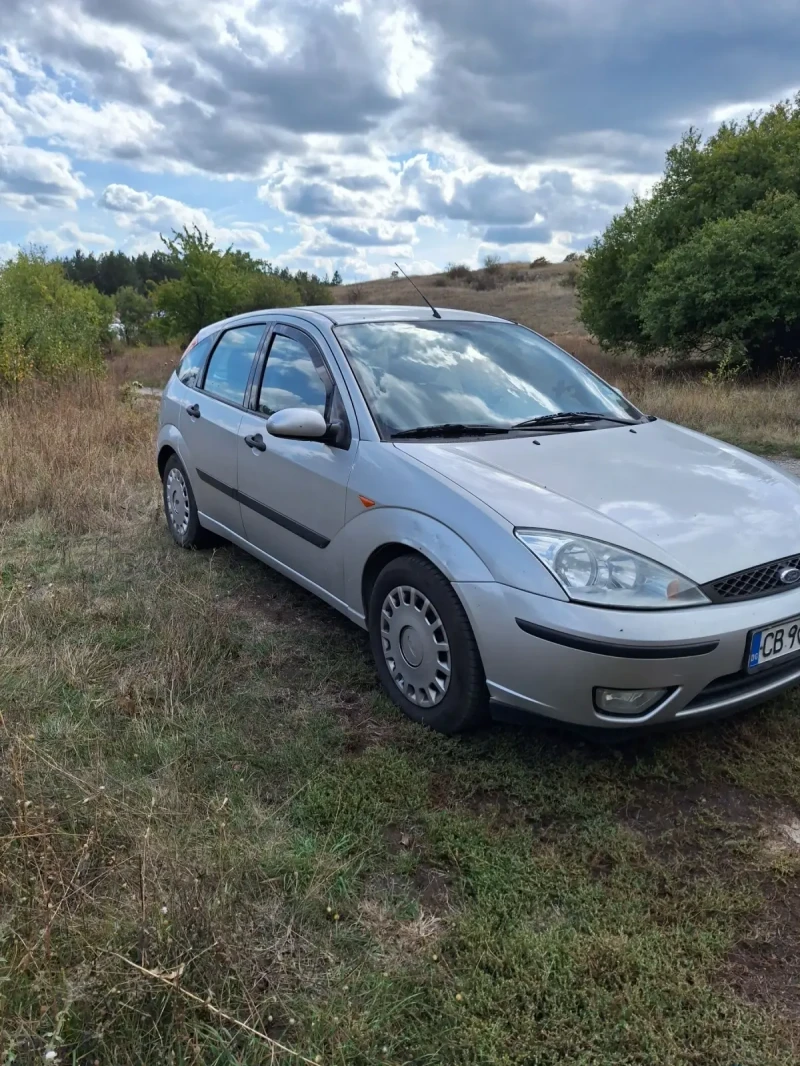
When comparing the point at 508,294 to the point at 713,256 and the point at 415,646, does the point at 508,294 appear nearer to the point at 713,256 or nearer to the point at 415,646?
the point at 713,256

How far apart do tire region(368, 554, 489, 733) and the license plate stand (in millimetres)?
908

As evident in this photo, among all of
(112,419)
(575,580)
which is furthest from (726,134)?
(575,580)

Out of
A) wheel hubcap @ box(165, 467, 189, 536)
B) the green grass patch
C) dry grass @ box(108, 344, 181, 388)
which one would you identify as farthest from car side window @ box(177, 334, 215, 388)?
dry grass @ box(108, 344, 181, 388)

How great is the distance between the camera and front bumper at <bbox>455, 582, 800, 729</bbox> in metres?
2.41

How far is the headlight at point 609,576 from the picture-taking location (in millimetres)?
2467

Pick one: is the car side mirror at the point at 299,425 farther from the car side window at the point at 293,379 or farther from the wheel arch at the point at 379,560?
the wheel arch at the point at 379,560

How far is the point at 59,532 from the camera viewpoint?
19.5ft

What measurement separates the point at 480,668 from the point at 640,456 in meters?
1.22

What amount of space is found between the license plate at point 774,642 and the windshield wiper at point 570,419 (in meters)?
1.37

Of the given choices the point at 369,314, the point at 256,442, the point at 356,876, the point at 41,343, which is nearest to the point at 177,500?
the point at 256,442

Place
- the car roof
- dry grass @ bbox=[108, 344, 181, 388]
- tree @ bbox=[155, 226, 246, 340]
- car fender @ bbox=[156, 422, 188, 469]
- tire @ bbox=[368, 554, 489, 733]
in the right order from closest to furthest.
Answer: tire @ bbox=[368, 554, 489, 733], the car roof, car fender @ bbox=[156, 422, 188, 469], dry grass @ bbox=[108, 344, 181, 388], tree @ bbox=[155, 226, 246, 340]

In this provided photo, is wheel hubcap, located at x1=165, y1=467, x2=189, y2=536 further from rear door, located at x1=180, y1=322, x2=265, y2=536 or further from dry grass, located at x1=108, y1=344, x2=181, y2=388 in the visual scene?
dry grass, located at x1=108, y1=344, x2=181, y2=388

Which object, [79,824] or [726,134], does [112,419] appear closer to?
[79,824]

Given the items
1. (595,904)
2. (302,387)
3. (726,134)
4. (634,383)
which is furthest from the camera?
(726,134)
